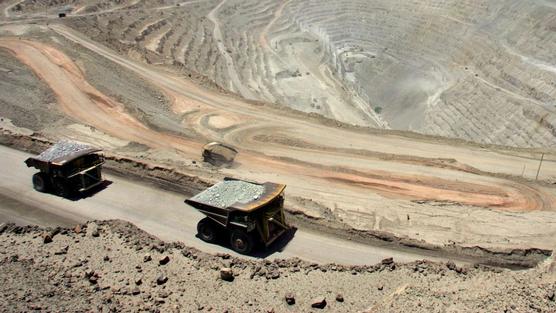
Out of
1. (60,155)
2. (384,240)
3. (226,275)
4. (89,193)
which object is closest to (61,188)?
(89,193)

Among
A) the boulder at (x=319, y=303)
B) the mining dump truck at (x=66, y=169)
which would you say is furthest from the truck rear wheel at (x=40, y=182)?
the boulder at (x=319, y=303)

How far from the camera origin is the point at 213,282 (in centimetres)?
1445

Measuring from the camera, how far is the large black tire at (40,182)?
20266mm

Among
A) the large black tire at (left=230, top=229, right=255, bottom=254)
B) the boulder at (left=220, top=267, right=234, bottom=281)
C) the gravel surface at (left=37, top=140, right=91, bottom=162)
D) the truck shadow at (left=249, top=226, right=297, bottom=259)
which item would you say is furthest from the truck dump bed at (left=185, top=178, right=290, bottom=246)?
the gravel surface at (left=37, top=140, right=91, bottom=162)

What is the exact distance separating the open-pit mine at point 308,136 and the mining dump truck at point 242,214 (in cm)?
48

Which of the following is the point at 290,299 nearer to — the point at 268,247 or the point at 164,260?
the point at 268,247

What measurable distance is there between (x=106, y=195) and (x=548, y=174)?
21.0m

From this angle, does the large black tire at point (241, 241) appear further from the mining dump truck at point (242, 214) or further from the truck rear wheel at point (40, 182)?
the truck rear wheel at point (40, 182)

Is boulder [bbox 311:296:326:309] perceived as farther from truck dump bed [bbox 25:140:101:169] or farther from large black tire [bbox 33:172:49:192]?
large black tire [bbox 33:172:49:192]

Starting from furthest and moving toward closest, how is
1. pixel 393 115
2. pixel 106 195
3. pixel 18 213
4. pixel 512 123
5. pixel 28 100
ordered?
pixel 393 115 → pixel 512 123 → pixel 28 100 → pixel 106 195 → pixel 18 213

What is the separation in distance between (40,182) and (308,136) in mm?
14819

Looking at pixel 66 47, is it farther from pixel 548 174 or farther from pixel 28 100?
pixel 548 174

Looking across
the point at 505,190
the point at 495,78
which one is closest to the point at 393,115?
the point at 495,78

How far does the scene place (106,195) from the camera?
20.5m
